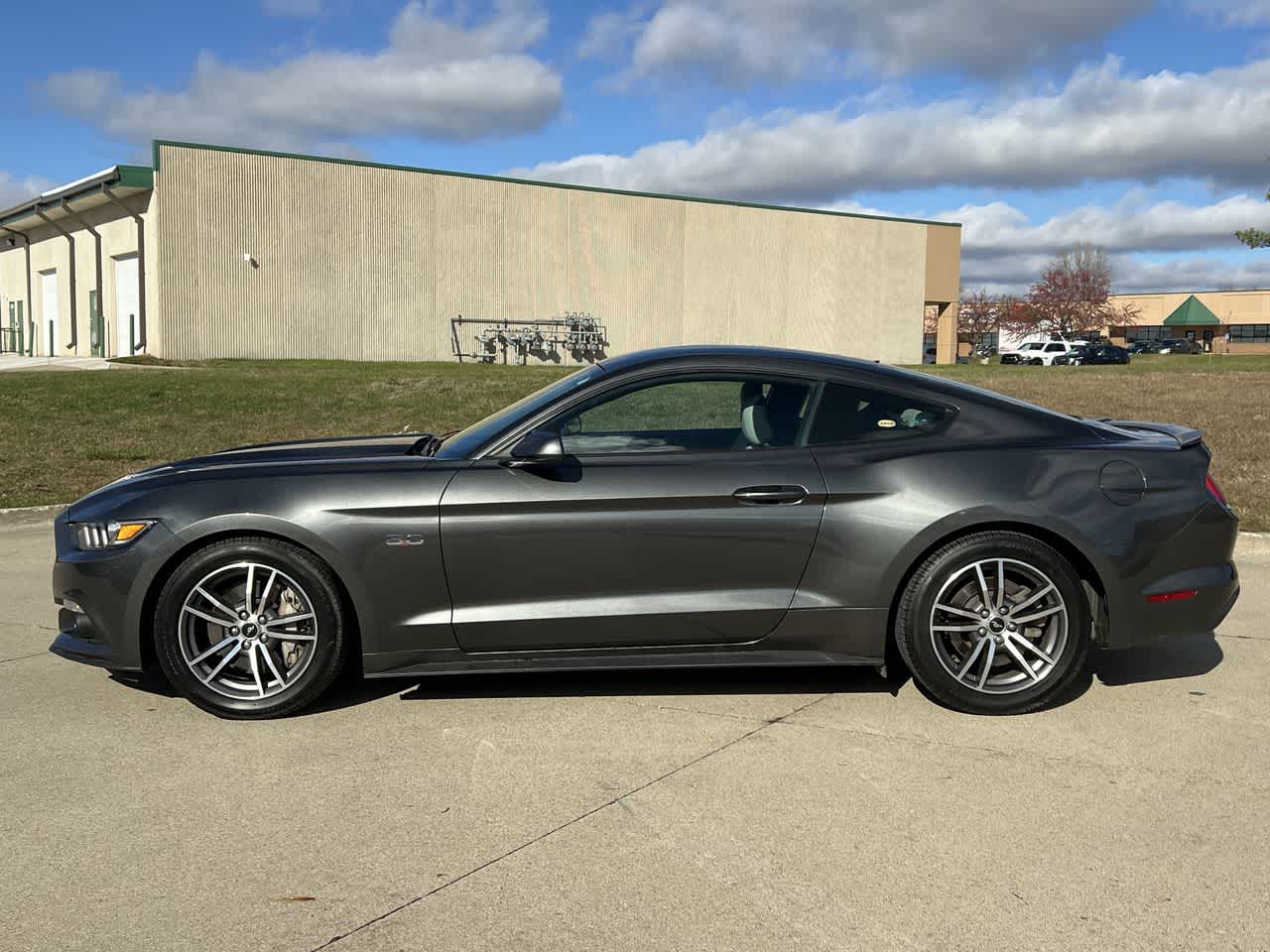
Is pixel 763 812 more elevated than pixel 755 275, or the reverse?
pixel 755 275

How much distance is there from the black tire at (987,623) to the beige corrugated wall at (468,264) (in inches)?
1294

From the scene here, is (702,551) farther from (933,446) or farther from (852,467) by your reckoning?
(933,446)

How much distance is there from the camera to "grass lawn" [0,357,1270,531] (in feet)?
38.0

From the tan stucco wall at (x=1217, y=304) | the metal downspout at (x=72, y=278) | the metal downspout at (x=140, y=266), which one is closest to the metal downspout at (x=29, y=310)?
the metal downspout at (x=72, y=278)

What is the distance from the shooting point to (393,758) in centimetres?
406

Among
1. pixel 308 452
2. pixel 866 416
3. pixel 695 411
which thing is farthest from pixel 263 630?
pixel 866 416

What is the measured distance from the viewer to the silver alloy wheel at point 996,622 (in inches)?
177

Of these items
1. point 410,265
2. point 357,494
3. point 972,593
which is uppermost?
point 410,265

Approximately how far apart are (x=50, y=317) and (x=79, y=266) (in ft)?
14.9

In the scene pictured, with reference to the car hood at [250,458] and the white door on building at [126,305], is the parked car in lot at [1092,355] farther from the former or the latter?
the car hood at [250,458]

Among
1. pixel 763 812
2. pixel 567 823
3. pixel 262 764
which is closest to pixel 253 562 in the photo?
pixel 262 764

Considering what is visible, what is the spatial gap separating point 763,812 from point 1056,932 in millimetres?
991

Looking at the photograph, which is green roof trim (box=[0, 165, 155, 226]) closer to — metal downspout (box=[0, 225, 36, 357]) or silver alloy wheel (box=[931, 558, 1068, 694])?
metal downspout (box=[0, 225, 36, 357])

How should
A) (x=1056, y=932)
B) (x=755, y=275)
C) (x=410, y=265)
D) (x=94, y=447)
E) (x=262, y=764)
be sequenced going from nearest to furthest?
(x=1056, y=932) < (x=262, y=764) < (x=94, y=447) < (x=410, y=265) < (x=755, y=275)
